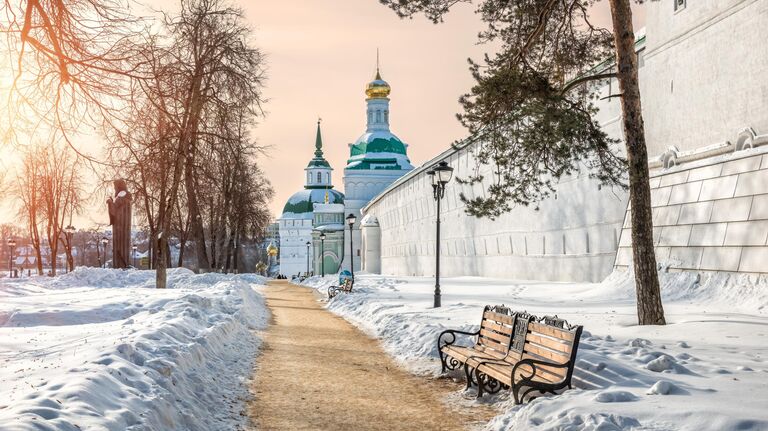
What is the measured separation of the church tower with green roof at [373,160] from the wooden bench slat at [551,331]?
7398cm

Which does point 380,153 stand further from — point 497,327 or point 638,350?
point 638,350

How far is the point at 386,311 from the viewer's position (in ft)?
59.4

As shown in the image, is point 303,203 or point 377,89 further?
point 303,203

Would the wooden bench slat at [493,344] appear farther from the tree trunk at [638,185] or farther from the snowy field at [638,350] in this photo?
the tree trunk at [638,185]

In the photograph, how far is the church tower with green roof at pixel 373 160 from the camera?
8688cm

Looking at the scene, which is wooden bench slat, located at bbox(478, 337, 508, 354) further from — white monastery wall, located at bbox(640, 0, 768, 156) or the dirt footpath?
white monastery wall, located at bbox(640, 0, 768, 156)

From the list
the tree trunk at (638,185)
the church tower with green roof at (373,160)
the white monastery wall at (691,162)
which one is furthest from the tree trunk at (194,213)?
the church tower with green roof at (373,160)

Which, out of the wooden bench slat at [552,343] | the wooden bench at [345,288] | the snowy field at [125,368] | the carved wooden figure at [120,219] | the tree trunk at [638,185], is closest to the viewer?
the snowy field at [125,368]

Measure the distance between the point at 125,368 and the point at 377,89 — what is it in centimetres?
8704

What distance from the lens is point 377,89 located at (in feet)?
303

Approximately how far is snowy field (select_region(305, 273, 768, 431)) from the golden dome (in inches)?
2908

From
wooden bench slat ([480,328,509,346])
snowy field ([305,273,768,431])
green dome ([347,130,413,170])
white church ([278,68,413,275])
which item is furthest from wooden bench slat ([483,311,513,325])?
green dome ([347,130,413,170])

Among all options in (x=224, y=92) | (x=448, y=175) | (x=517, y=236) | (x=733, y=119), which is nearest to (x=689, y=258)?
(x=733, y=119)

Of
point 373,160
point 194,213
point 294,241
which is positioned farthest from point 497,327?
point 294,241
